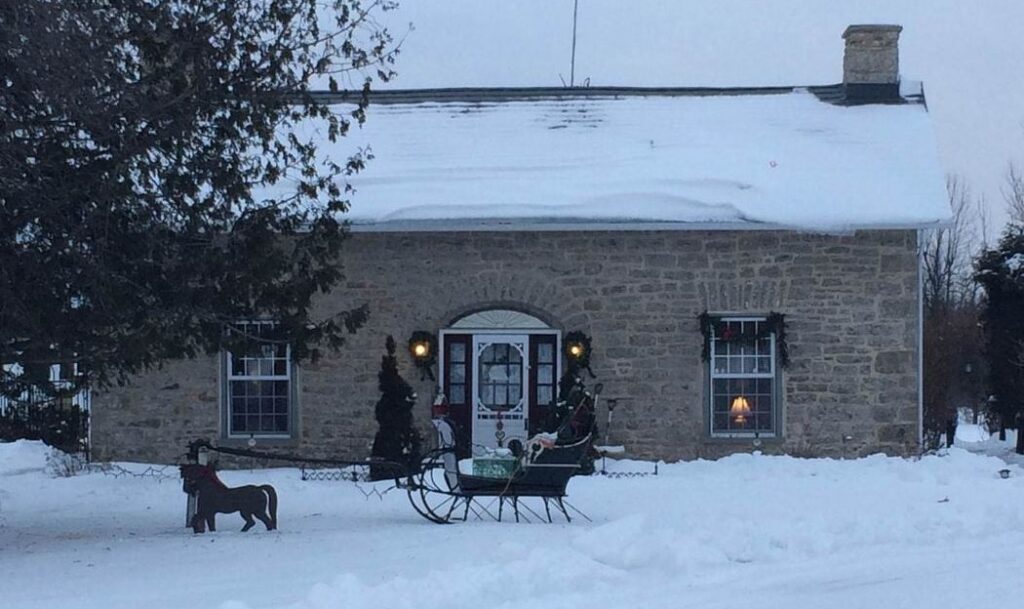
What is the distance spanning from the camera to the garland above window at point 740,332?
16797mm

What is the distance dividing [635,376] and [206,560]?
8.70 metres

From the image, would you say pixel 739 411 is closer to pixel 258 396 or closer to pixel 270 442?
pixel 270 442

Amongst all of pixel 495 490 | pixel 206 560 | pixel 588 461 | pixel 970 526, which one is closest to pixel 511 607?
pixel 206 560

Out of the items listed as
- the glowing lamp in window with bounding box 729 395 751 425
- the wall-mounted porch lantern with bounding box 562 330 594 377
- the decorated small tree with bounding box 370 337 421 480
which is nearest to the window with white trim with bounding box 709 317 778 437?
the glowing lamp in window with bounding box 729 395 751 425

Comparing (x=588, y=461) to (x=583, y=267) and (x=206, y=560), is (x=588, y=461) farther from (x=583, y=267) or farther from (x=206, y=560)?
(x=206, y=560)

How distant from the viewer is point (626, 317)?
16984mm

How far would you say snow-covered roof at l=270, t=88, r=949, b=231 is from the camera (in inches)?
653

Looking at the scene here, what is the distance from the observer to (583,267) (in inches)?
671

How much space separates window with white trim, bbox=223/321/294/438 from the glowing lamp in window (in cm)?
600

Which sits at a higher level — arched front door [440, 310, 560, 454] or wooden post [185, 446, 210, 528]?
arched front door [440, 310, 560, 454]

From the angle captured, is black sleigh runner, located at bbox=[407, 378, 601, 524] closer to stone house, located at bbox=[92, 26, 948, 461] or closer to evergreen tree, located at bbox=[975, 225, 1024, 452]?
stone house, located at bbox=[92, 26, 948, 461]

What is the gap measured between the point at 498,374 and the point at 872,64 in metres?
7.72

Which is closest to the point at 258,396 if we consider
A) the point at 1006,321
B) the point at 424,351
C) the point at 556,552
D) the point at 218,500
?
the point at 424,351

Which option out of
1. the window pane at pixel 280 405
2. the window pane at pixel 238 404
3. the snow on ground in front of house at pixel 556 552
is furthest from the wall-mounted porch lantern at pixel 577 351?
the window pane at pixel 238 404
